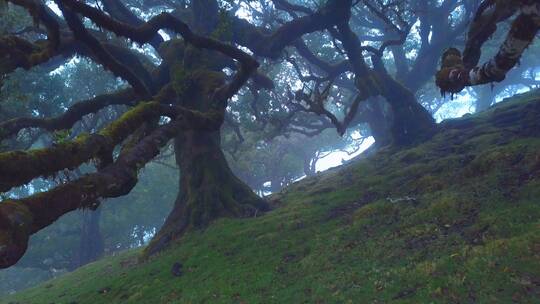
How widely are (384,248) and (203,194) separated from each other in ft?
36.2

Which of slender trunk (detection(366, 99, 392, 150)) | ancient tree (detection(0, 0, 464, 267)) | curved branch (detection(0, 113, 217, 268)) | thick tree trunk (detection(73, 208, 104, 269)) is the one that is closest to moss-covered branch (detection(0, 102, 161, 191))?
ancient tree (detection(0, 0, 464, 267))

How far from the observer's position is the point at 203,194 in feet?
70.8

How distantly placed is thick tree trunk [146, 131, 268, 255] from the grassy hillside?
4.77 feet

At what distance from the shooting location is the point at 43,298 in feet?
69.3

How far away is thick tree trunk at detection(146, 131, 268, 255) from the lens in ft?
69.3

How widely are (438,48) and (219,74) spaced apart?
2921 cm

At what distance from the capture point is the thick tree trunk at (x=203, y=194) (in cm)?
2112

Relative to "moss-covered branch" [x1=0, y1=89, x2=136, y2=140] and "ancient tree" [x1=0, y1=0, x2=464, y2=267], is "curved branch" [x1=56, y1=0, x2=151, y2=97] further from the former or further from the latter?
"moss-covered branch" [x1=0, y1=89, x2=136, y2=140]

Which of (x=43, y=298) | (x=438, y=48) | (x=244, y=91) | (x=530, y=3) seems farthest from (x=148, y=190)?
(x=530, y=3)

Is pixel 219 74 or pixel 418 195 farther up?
pixel 219 74

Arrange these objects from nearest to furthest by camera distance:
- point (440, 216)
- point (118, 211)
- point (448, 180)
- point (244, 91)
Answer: point (440, 216)
point (448, 180)
point (244, 91)
point (118, 211)

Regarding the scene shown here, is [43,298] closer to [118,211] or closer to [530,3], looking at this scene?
[530,3]

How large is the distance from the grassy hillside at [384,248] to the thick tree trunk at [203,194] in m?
1.45

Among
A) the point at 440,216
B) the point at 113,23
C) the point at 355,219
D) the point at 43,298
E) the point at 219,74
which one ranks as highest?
the point at 219,74
